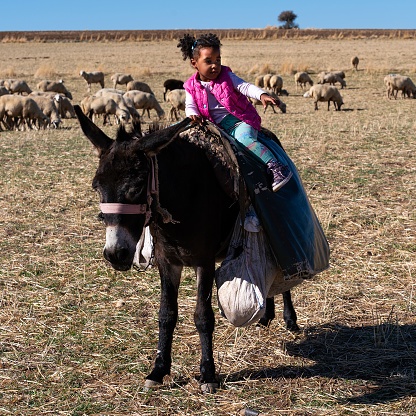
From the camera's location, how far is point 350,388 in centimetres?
358

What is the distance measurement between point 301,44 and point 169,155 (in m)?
60.0

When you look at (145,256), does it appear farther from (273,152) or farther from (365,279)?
(365,279)

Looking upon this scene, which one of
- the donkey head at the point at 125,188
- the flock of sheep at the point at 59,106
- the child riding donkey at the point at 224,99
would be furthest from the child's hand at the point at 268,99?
the flock of sheep at the point at 59,106

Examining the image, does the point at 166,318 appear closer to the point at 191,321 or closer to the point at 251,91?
the point at 191,321

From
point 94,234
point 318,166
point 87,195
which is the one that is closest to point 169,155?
point 94,234

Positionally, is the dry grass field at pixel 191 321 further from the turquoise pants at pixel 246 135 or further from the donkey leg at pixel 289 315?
the turquoise pants at pixel 246 135

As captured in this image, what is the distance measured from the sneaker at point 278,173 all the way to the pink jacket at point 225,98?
0.31m

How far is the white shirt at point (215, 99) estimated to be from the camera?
12.0ft

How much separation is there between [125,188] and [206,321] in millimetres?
1120

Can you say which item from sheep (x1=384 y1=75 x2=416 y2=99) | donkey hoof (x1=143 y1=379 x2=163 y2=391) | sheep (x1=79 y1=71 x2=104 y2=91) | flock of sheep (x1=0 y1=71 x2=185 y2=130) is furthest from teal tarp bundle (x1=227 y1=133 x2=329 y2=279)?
sheep (x1=79 y1=71 x2=104 y2=91)

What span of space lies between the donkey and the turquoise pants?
363 millimetres

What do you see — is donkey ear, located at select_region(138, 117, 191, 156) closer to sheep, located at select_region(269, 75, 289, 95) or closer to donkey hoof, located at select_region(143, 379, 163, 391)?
donkey hoof, located at select_region(143, 379, 163, 391)

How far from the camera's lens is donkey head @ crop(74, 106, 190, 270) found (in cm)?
289

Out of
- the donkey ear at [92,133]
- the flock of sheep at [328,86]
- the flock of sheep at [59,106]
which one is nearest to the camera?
the donkey ear at [92,133]
